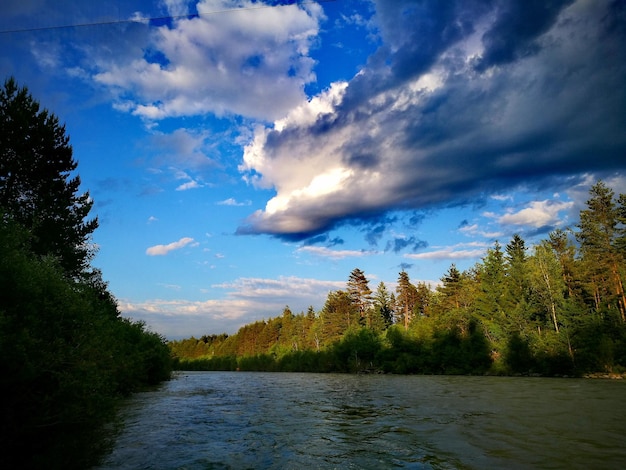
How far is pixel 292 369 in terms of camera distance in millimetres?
108062

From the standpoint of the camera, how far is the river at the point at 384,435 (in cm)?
1337

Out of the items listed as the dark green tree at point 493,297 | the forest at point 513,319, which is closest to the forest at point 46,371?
the forest at point 513,319

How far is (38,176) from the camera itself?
31062 millimetres

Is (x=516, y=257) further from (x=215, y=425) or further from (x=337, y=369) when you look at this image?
(x=215, y=425)

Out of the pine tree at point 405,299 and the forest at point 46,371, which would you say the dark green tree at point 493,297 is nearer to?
the pine tree at point 405,299

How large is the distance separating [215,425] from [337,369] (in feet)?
237

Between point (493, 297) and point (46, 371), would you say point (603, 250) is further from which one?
point (46, 371)

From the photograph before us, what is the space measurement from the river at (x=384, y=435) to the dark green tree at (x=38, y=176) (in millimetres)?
14154

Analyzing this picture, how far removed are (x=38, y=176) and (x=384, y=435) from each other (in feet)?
101

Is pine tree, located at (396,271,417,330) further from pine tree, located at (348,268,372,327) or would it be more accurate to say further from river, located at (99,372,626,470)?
river, located at (99,372,626,470)

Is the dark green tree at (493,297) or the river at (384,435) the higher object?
the dark green tree at (493,297)

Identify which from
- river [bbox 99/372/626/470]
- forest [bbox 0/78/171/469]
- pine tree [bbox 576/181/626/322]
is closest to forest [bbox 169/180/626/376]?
pine tree [bbox 576/181/626/322]

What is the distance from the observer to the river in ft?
43.9

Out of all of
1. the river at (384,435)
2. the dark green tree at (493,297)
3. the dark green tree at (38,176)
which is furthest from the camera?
the dark green tree at (493,297)
